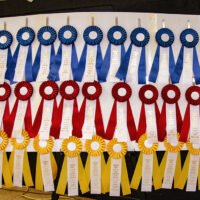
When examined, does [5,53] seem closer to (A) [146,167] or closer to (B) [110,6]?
(B) [110,6]

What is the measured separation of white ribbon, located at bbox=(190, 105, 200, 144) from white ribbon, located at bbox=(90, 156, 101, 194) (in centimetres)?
49

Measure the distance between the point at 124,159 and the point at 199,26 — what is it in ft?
2.69

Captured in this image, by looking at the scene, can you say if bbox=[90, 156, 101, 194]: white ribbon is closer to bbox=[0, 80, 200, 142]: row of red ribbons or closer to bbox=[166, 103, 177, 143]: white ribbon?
bbox=[0, 80, 200, 142]: row of red ribbons

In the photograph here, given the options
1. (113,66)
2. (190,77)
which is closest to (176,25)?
(190,77)

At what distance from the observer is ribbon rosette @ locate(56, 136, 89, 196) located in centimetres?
111

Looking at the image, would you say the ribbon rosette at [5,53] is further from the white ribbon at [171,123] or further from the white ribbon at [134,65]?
the white ribbon at [171,123]

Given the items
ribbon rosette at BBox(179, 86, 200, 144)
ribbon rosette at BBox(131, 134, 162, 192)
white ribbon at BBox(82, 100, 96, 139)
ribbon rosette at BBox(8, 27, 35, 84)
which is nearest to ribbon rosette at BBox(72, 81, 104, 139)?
white ribbon at BBox(82, 100, 96, 139)

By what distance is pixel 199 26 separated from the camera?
1.20 metres

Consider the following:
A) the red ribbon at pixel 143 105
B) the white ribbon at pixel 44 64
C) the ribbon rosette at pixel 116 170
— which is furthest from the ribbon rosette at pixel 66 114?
the red ribbon at pixel 143 105

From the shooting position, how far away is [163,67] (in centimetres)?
117

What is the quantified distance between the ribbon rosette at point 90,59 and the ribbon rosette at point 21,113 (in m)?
0.27

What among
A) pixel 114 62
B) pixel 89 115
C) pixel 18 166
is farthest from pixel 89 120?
pixel 18 166

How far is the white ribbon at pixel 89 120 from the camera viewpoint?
3.68 feet

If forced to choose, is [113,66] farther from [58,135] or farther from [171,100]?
[58,135]
